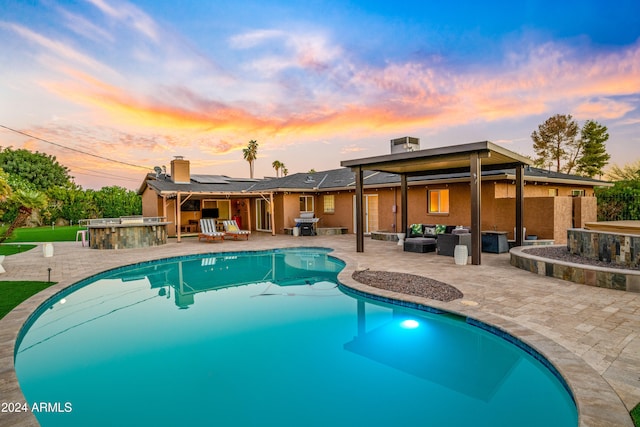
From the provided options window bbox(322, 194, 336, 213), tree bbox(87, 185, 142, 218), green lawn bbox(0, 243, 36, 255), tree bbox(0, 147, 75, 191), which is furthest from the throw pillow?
tree bbox(0, 147, 75, 191)

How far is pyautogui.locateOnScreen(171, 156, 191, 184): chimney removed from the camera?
19.4 m

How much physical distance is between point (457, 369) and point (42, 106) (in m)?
18.2

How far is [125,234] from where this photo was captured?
44.2ft

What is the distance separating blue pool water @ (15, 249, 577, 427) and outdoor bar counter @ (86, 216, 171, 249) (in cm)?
670

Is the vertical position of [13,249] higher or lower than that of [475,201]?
lower

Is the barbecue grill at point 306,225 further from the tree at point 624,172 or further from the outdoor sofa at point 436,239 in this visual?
the tree at point 624,172

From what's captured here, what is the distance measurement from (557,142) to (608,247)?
27.7 metres

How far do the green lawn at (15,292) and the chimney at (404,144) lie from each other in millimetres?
10331

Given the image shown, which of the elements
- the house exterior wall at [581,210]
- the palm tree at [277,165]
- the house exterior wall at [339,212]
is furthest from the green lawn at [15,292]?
the palm tree at [277,165]

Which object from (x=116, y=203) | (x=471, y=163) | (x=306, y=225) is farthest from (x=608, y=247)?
(x=116, y=203)

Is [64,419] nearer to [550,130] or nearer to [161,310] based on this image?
[161,310]

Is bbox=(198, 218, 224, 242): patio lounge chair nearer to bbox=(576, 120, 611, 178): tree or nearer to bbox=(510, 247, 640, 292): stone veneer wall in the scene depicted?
bbox=(510, 247, 640, 292): stone veneer wall

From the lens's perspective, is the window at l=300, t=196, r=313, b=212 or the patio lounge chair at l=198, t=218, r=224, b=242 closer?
the patio lounge chair at l=198, t=218, r=224, b=242

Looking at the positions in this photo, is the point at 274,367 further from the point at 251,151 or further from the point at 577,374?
the point at 251,151
